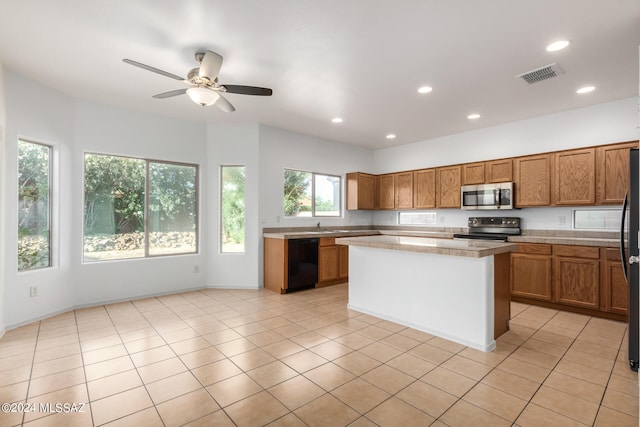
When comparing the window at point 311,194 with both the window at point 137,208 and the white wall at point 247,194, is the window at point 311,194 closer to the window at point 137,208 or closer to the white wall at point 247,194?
the white wall at point 247,194

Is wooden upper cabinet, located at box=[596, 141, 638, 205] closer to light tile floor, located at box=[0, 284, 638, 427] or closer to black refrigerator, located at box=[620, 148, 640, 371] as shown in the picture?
light tile floor, located at box=[0, 284, 638, 427]

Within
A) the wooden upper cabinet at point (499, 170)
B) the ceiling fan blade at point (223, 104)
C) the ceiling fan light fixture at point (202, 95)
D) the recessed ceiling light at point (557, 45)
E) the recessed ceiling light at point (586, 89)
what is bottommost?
the wooden upper cabinet at point (499, 170)

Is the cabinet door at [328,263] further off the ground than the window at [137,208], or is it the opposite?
the window at [137,208]

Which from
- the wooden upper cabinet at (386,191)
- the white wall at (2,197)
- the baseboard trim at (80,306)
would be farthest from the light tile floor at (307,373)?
the wooden upper cabinet at (386,191)

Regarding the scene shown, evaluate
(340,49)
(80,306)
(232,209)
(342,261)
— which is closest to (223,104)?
(340,49)

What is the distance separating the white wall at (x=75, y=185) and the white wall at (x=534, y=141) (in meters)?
4.47

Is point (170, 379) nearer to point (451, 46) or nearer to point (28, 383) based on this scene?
point (28, 383)

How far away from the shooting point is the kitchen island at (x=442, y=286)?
113 inches

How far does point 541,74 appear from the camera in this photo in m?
3.30

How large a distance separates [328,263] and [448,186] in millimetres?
2680

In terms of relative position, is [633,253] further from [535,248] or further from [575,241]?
[535,248]

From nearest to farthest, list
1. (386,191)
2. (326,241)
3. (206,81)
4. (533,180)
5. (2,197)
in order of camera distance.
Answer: (206,81)
(2,197)
(533,180)
(326,241)
(386,191)

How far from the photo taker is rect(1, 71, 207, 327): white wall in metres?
3.42

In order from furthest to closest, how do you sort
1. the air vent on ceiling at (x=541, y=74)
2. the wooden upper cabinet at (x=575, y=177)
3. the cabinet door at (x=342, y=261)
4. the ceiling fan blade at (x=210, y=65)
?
the cabinet door at (x=342, y=261)
the wooden upper cabinet at (x=575, y=177)
the air vent on ceiling at (x=541, y=74)
the ceiling fan blade at (x=210, y=65)
